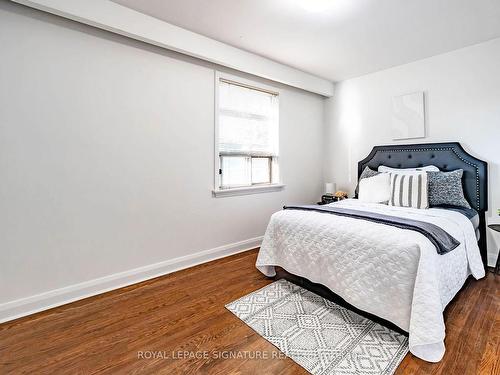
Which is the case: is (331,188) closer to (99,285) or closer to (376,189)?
(376,189)

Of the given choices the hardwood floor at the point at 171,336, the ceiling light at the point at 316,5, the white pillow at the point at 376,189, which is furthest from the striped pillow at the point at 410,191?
the ceiling light at the point at 316,5

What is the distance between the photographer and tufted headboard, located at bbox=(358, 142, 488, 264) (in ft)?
9.09

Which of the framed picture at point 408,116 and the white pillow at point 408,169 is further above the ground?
the framed picture at point 408,116

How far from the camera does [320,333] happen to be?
1698 millimetres

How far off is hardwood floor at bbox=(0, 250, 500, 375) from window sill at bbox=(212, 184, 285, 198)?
1105 mm

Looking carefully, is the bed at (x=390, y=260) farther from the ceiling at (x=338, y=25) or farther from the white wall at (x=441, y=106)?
the ceiling at (x=338, y=25)

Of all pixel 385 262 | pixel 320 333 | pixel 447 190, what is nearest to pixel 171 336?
pixel 320 333

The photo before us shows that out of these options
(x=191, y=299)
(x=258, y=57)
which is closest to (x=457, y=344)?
(x=191, y=299)

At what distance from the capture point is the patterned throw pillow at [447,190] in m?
2.69

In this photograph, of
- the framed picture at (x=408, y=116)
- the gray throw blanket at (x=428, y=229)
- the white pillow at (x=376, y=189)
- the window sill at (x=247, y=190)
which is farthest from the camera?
the framed picture at (x=408, y=116)

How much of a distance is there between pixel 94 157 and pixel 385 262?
2459 mm

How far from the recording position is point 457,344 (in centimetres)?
157

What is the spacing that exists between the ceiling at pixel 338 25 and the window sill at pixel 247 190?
1.69 meters

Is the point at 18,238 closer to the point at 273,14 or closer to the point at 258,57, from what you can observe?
the point at 273,14
